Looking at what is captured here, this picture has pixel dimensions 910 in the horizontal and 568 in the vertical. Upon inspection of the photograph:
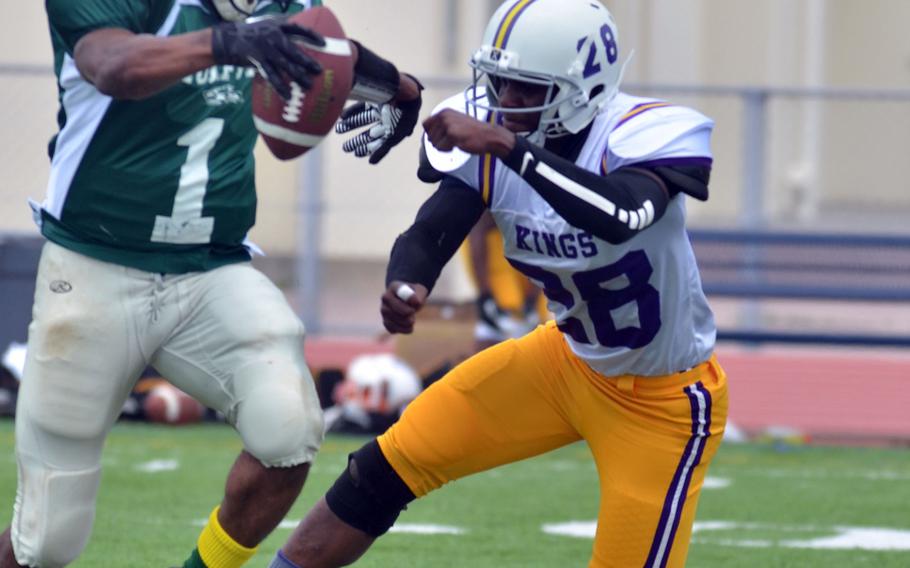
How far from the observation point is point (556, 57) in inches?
161

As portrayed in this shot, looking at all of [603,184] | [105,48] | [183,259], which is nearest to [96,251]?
[183,259]

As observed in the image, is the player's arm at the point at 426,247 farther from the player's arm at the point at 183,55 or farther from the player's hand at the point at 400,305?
the player's arm at the point at 183,55

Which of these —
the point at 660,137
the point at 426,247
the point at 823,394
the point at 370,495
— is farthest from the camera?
the point at 823,394

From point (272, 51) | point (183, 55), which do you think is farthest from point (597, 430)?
point (183, 55)

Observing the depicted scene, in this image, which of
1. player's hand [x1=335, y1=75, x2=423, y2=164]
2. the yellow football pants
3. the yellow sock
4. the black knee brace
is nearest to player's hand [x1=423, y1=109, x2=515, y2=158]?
player's hand [x1=335, y1=75, x2=423, y2=164]

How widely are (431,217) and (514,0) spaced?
1.81ft

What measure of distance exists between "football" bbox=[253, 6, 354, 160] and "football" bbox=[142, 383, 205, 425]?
5.16m

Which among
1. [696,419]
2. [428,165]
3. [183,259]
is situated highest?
[428,165]

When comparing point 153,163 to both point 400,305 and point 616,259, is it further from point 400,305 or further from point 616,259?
point 616,259

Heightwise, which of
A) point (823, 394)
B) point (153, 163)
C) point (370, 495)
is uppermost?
point (153, 163)

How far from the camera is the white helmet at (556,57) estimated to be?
4.09 m

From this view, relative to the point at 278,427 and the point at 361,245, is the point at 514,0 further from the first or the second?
the point at 361,245

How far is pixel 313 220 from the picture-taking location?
33.4 ft

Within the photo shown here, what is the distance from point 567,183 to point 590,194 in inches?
2.2
